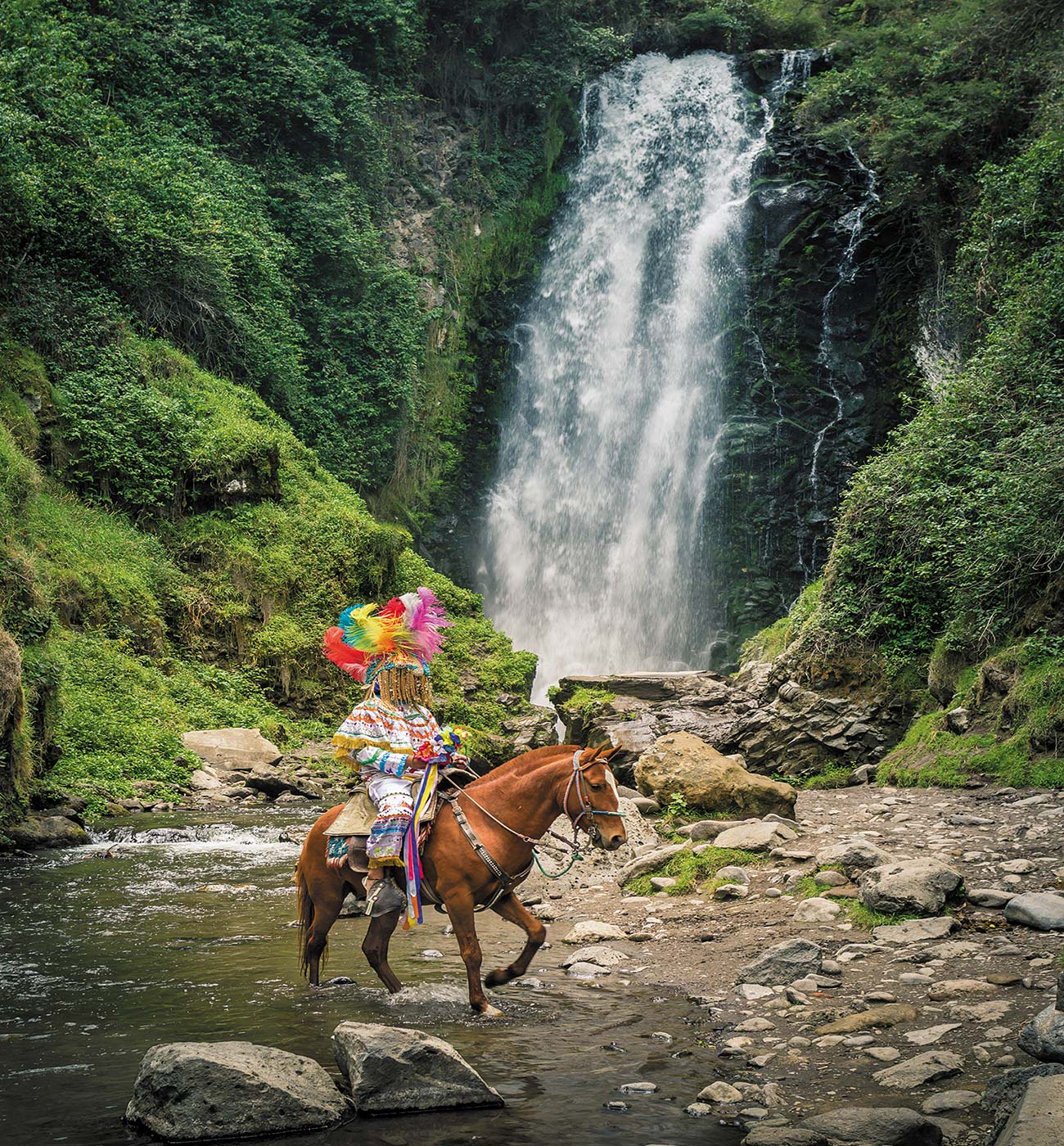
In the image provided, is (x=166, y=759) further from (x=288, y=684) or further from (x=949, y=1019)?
(x=949, y=1019)

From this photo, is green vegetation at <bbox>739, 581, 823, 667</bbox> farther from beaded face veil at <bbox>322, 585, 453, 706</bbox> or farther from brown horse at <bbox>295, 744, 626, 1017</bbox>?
brown horse at <bbox>295, 744, 626, 1017</bbox>

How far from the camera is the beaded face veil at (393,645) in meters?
7.29

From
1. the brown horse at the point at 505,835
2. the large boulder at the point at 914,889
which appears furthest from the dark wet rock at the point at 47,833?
the large boulder at the point at 914,889

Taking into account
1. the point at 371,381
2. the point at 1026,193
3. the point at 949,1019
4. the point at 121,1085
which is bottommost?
the point at 121,1085

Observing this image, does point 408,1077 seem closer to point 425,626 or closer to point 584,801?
point 584,801

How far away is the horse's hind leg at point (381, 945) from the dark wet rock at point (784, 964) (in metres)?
2.35

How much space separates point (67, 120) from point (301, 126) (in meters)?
8.57

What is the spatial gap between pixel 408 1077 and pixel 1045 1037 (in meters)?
2.95

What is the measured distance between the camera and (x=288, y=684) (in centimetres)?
2375

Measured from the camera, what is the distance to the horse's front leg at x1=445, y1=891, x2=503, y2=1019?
643 cm

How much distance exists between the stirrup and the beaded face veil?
1.28 m

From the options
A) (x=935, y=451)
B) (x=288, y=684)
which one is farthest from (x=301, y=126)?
(x=935, y=451)

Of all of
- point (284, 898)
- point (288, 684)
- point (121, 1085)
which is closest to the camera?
point (121, 1085)

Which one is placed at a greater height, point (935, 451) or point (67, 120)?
point (67, 120)
